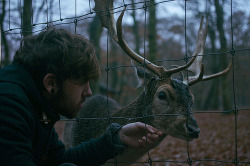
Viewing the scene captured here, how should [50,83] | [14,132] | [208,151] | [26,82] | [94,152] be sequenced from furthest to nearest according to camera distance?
[208,151] → [94,152] → [50,83] → [26,82] → [14,132]

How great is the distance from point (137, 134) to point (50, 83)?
0.93m

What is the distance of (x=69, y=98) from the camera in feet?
5.76

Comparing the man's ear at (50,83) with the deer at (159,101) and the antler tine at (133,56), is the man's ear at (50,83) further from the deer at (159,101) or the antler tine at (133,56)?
the antler tine at (133,56)

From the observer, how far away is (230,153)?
5.02m

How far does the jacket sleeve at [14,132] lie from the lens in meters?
1.27

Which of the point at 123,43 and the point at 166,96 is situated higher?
the point at 123,43

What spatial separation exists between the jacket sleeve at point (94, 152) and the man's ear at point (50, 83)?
28.0 inches

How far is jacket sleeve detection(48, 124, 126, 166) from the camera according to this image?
85.8 inches

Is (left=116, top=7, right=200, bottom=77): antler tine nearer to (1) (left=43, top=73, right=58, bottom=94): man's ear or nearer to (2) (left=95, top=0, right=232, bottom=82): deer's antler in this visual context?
(2) (left=95, top=0, right=232, bottom=82): deer's antler

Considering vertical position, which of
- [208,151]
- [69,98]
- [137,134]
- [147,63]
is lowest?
[208,151]

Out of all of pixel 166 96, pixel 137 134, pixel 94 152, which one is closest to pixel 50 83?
pixel 94 152

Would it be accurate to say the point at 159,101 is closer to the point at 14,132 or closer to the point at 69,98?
the point at 69,98

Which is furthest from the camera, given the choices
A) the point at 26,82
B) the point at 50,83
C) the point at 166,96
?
the point at 166,96

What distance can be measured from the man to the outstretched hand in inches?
2.9
